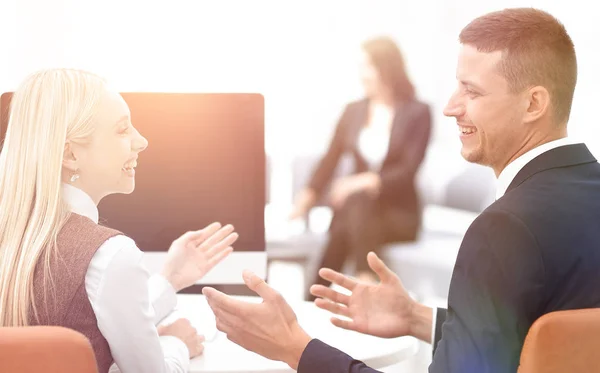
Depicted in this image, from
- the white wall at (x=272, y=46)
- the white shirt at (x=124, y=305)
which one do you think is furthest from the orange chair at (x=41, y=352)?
the white wall at (x=272, y=46)

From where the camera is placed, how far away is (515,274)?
120 cm

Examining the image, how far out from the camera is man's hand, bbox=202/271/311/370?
1437mm

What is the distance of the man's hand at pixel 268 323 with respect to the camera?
144cm

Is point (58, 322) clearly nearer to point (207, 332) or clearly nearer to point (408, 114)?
point (207, 332)

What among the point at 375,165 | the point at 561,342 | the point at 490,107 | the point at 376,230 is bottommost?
the point at 376,230

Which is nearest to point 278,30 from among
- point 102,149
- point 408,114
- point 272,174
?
point 272,174

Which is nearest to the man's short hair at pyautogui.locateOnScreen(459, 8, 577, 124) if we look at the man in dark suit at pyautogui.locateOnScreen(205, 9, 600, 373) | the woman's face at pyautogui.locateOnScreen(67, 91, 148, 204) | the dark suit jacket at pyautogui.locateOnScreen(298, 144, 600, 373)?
the man in dark suit at pyautogui.locateOnScreen(205, 9, 600, 373)

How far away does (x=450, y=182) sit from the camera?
5.70m

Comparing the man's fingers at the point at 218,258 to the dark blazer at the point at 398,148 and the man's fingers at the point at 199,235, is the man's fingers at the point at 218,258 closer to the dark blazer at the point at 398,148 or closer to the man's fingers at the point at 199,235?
the man's fingers at the point at 199,235

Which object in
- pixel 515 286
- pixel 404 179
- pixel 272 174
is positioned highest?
pixel 515 286

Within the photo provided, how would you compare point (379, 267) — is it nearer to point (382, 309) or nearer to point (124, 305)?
point (382, 309)

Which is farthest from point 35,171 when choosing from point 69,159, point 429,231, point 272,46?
point 272,46

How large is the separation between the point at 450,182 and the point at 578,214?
447 centimetres

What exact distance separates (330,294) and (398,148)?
93.9 inches
